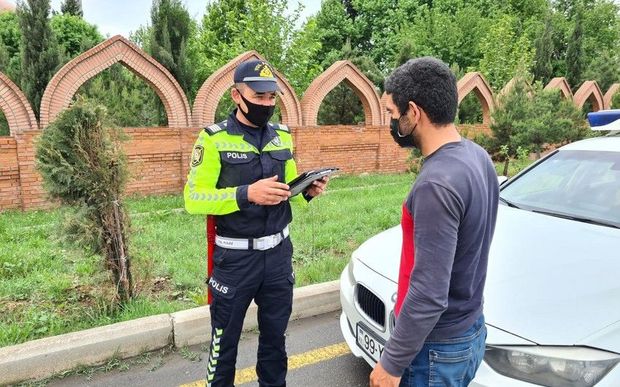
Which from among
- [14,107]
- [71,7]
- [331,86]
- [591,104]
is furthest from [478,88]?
[71,7]

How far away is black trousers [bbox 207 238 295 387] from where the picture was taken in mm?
2252

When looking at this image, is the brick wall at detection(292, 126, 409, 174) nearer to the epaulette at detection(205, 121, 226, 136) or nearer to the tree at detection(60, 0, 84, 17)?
the epaulette at detection(205, 121, 226, 136)

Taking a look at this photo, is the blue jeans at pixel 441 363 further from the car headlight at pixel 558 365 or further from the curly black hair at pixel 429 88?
the curly black hair at pixel 429 88

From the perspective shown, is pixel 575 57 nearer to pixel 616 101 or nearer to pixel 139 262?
pixel 616 101

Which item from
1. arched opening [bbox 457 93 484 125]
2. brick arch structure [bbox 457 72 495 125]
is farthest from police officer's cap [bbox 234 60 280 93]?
arched opening [bbox 457 93 484 125]

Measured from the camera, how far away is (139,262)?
3.58m

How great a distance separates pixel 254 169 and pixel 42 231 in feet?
16.5

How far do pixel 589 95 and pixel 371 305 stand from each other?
18.9 meters

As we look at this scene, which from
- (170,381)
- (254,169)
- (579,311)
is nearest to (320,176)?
(254,169)

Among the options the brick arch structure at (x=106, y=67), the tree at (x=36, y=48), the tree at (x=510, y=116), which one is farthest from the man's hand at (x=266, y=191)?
the tree at (x=36, y=48)

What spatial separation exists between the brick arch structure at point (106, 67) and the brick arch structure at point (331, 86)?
121 inches

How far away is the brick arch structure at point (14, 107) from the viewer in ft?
24.7

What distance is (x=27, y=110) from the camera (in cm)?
773

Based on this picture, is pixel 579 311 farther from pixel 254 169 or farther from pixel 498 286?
pixel 254 169
